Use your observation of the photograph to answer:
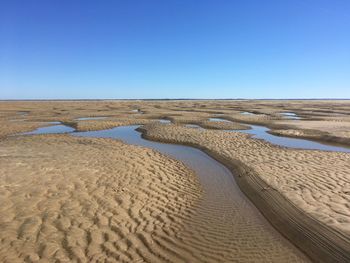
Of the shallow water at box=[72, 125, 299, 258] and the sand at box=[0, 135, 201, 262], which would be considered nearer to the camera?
the sand at box=[0, 135, 201, 262]

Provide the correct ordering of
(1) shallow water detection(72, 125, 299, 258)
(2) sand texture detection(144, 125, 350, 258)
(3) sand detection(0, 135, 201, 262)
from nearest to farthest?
1. (3) sand detection(0, 135, 201, 262)
2. (1) shallow water detection(72, 125, 299, 258)
3. (2) sand texture detection(144, 125, 350, 258)

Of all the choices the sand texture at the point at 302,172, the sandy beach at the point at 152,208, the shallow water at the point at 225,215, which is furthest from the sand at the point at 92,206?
the sand texture at the point at 302,172

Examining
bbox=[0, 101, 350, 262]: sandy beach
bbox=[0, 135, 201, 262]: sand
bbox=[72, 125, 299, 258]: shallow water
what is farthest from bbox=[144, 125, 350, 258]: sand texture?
bbox=[0, 135, 201, 262]: sand

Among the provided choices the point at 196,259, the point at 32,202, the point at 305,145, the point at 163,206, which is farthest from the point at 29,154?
the point at 305,145

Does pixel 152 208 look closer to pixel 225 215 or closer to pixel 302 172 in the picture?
pixel 225 215

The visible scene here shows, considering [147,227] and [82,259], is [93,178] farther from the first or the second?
[82,259]

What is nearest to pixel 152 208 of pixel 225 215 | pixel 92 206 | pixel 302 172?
pixel 92 206

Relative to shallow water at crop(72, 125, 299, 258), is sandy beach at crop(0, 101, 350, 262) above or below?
→ above

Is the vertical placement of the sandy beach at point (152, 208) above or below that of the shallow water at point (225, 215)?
above

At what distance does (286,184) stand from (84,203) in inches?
269

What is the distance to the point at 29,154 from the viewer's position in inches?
559

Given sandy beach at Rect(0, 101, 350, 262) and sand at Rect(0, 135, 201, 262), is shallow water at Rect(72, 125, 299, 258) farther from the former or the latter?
sand at Rect(0, 135, 201, 262)

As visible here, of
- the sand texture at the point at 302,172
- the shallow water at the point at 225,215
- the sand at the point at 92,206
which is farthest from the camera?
the sand texture at the point at 302,172

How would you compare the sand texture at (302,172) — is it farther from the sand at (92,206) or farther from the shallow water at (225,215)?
the sand at (92,206)
